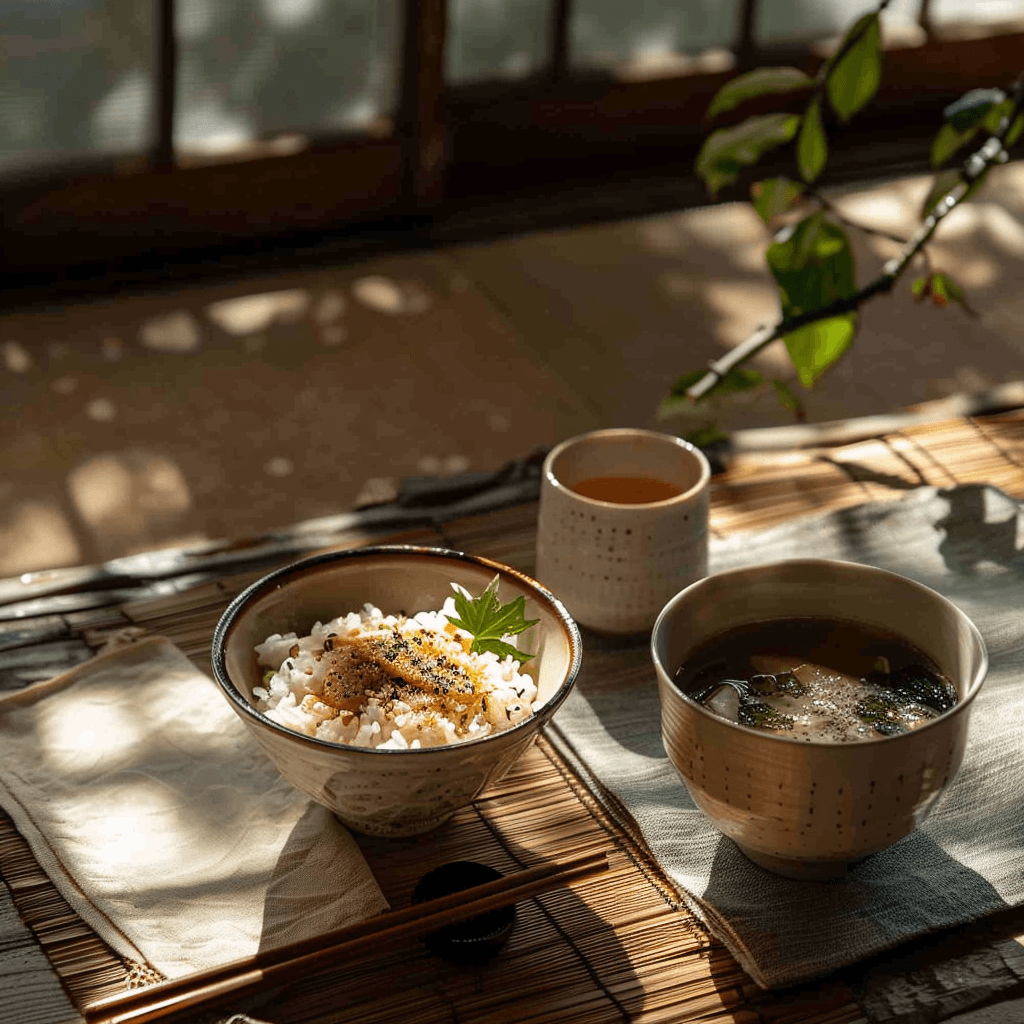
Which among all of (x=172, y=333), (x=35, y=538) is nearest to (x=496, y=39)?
(x=172, y=333)

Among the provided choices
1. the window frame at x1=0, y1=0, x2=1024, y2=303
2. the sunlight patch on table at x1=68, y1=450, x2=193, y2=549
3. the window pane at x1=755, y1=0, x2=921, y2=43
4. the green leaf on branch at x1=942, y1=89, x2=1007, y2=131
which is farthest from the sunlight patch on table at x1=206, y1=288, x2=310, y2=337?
the green leaf on branch at x1=942, y1=89, x2=1007, y2=131

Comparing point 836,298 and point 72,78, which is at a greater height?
point 836,298

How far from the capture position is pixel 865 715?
1.01 m

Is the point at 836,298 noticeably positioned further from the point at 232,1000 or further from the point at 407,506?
the point at 232,1000

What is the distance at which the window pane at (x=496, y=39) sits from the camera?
3.11m

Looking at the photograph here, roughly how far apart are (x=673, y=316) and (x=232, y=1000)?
2235mm

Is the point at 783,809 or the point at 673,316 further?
the point at 673,316

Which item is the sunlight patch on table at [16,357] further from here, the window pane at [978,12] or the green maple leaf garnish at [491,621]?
the window pane at [978,12]

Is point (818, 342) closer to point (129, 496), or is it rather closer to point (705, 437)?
point (705, 437)

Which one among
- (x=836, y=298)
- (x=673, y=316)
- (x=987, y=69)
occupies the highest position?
(x=836, y=298)

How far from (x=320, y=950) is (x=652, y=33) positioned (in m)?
2.74

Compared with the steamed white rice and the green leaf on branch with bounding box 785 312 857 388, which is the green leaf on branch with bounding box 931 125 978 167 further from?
the steamed white rice

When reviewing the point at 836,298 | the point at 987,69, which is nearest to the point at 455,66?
the point at 987,69

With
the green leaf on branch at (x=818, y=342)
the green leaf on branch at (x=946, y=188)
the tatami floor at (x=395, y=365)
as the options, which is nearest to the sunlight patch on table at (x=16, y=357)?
the tatami floor at (x=395, y=365)
